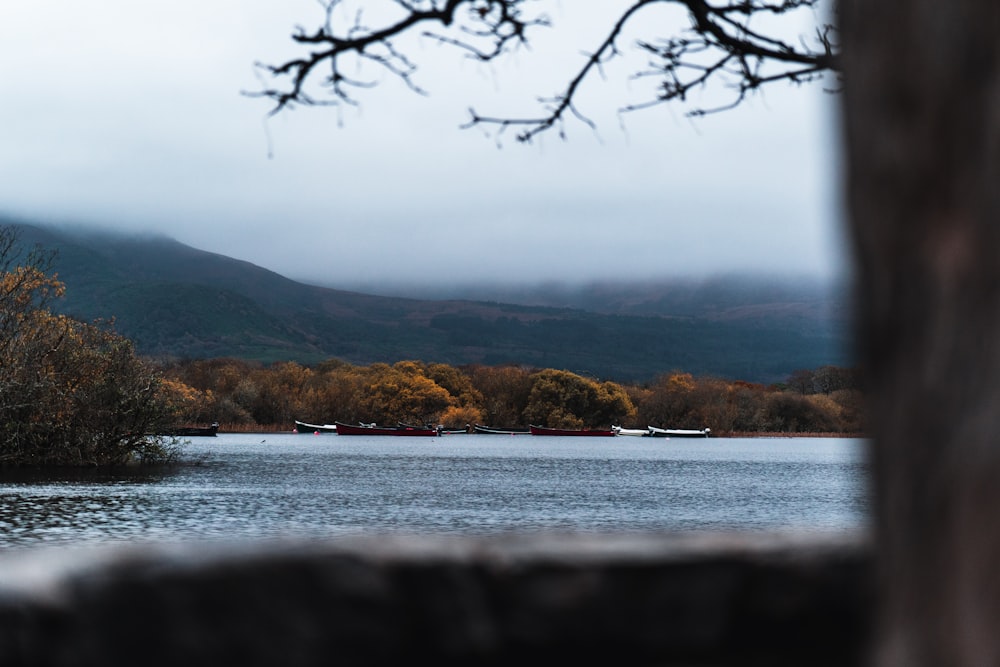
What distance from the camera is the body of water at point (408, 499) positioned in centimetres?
3067

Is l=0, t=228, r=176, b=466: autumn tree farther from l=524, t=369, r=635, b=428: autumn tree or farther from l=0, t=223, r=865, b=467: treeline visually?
l=524, t=369, r=635, b=428: autumn tree

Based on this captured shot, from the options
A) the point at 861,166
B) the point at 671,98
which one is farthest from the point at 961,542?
the point at 671,98

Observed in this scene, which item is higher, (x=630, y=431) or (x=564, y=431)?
(x=630, y=431)

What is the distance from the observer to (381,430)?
13538cm

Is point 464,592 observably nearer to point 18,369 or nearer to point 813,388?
point 18,369

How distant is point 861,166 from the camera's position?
1753mm

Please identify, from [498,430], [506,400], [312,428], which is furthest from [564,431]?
[312,428]

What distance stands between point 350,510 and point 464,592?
36.0 metres

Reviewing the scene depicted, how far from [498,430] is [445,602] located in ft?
471

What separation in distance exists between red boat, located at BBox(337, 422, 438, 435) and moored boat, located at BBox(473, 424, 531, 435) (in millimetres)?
11305

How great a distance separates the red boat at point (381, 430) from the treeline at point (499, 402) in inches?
309

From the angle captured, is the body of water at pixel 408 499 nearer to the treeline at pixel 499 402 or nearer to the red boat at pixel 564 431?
the red boat at pixel 564 431

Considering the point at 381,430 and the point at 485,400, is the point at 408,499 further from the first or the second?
the point at 485,400

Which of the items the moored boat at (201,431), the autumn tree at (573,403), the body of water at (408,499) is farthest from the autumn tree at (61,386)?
the autumn tree at (573,403)
